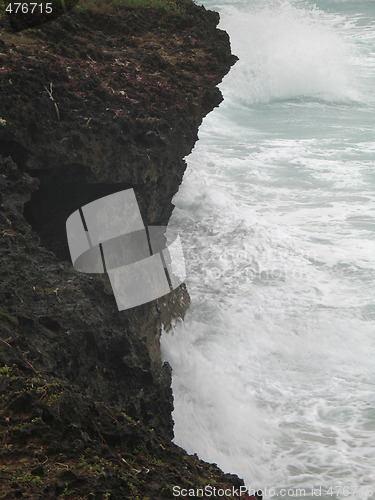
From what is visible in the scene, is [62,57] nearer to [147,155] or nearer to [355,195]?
[147,155]

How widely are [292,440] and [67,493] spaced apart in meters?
4.12

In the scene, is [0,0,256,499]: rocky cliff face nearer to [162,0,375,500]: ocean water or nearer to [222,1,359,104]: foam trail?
[162,0,375,500]: ocean water

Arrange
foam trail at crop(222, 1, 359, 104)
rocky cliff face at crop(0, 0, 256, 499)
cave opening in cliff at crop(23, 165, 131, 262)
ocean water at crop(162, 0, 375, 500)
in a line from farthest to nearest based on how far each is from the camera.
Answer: foam trail at crop(222, 1, 359, 104) → ocean water at crop(162, 0, 375, 500) → cave opening in cliff at crop(23, 165, 131, 262) → rocky cliff face at crop(0, 0, 256, 499)

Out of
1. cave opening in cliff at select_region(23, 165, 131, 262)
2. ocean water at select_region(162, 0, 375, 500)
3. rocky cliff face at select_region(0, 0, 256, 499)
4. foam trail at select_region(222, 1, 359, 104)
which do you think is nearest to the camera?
rocky cliff face at select_region(0, 0, 256, 499)

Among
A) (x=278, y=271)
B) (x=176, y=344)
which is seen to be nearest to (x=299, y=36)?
(x=278, y=271)

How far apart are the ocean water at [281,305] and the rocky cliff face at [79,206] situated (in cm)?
91

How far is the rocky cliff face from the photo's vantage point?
3.00 meters

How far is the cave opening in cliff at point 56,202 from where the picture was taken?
587cm

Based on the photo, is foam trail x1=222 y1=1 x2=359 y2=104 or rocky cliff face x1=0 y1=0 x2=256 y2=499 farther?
foam trail x1=222 y1=1 x2=359 y2=104

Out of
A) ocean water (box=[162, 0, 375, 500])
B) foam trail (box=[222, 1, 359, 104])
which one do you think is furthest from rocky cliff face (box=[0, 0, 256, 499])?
foam trail (box=[222, 1, 359, 104])

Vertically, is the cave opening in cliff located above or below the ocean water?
above

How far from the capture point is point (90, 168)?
593 centimetres

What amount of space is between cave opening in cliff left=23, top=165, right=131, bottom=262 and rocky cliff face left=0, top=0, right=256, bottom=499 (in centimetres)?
1

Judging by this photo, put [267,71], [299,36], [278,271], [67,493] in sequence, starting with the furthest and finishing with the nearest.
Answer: [299,36] < [267,71] < [278,271] < [67,493]
